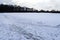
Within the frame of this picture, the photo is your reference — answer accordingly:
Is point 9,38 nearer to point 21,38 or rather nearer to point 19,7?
point 21,38

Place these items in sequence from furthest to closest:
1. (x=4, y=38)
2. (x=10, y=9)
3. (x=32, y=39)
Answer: (x=10, y=9)
(x=32, y=39)
(x=4, y=38)

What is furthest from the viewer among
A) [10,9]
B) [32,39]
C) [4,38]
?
[10,9]

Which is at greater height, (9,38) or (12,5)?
(9,38)

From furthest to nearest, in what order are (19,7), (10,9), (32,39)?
(19,7) < (10,9) < (32,39)

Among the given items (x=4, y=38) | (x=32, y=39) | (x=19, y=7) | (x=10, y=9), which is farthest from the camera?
(x=19, y=7)

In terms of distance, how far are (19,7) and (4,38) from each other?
2007 inches

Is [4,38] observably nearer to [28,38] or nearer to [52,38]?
[28,38]

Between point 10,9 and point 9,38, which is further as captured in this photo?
point 10,9

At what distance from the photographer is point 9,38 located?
32.1ft

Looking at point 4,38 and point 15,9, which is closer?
point 4,38

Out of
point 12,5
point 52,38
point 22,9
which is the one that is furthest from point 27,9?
point 52,38

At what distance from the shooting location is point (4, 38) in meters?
9.63

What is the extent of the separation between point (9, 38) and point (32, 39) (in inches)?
67.5

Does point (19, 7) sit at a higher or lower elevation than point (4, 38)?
lower
